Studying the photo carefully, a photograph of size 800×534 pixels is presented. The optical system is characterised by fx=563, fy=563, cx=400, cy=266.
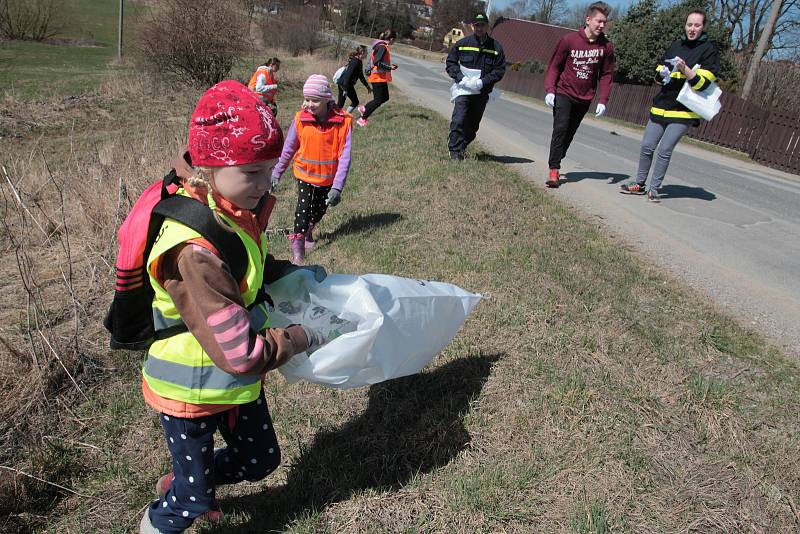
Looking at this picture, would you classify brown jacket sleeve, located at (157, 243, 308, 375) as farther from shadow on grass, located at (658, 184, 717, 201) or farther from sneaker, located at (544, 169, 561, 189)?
shadow on grass, located at (658, 184, 717, 201)

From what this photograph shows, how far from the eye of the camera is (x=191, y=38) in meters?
19.5

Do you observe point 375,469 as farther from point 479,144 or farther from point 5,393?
point 479,144

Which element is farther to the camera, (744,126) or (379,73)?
(744,126)

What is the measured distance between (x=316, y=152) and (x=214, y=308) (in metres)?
3.45

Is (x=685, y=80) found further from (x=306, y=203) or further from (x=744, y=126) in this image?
(x=744, y=126)

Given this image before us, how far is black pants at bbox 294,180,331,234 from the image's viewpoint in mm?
5039

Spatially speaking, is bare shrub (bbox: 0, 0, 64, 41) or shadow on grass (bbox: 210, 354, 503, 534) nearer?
shadow on grass (bbox: 210, 354, 503, 534)

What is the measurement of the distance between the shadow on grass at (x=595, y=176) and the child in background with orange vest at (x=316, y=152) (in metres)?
4.16

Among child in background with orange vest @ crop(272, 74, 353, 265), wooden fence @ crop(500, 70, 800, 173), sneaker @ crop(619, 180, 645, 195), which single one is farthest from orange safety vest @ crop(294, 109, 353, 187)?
wooden fence @ crop(500, 70, 800, 173)

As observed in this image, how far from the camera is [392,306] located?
7.57 ft

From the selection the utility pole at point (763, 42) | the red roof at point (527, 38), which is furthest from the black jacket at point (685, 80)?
the red roof at point (527, 38)

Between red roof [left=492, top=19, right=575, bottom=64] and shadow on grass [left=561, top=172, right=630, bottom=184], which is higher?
red roof [left=492, top=19, right=575, bottom=64]

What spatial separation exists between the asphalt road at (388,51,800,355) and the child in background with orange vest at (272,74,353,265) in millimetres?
2870

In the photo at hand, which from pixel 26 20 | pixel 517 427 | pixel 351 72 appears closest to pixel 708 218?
pixel 517 427
